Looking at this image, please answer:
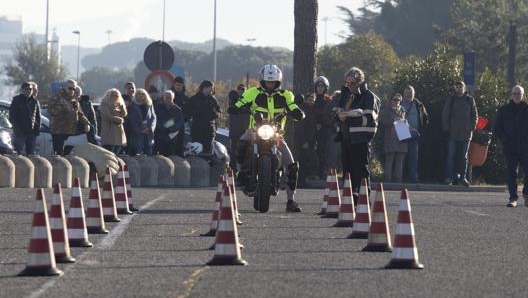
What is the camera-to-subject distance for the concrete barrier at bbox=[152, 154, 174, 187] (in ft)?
101

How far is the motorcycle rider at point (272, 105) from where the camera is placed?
20.5 meters

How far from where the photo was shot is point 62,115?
2905 cm

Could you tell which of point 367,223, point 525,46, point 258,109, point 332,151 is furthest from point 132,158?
point 525,46

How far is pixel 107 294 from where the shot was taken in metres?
11.0

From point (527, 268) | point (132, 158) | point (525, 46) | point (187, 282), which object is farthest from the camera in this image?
point (525, 46)

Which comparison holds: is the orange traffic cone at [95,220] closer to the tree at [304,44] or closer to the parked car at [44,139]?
the parked car at [44,139]

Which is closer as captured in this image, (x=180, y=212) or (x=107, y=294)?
(x=107, y=294)

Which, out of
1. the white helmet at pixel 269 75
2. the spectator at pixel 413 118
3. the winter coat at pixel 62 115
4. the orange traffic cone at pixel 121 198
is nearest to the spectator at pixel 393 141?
the spectator at pixel 413 118

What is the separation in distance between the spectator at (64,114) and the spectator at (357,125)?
9.04m

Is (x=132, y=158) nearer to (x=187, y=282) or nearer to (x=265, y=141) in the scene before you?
(x=265, y=141)

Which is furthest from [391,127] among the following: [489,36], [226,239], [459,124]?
[489,36]

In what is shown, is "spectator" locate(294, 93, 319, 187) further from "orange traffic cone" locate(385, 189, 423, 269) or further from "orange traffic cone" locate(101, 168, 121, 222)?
"orange traffic cone" locate(385, 189, 423, 269)

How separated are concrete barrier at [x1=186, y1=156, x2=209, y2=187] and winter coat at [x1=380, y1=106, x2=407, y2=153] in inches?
133

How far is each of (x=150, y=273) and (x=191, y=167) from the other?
19.4 m
